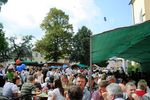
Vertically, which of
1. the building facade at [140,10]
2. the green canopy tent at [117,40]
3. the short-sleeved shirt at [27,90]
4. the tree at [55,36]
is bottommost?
the short-sleeved shirt at [27,90]

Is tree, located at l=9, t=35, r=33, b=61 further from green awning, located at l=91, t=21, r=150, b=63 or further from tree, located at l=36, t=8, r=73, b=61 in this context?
green awning, located at l=91, t=21, r=150, b=63

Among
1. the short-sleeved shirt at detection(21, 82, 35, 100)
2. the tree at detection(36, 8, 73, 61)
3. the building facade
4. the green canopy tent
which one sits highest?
the tree at detection(36, 8, 73, 61)

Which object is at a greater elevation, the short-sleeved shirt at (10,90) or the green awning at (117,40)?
the green awning at (117,40)

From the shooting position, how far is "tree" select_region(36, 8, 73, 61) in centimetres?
9081

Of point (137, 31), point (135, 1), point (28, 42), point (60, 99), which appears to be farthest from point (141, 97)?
point (28, 42)

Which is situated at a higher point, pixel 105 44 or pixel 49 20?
pixel 49 20

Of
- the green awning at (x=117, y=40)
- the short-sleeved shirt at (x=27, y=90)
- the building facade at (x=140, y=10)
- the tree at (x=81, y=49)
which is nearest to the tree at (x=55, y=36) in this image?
the tree at (x=81, y=49)

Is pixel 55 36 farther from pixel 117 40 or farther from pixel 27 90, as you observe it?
pixel 117 40

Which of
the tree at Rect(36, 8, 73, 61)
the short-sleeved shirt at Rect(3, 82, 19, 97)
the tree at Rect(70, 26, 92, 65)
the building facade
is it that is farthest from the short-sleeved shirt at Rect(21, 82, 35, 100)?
the tree at Rect(70, 26, 92, 65)

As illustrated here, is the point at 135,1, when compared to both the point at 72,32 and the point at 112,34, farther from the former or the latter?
the point at 72,32

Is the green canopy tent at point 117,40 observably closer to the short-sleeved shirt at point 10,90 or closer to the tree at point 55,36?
the short-sleeved shirt at point 10,90

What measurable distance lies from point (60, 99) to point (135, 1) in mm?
37118

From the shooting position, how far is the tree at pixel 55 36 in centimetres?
9081

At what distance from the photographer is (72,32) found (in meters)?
93.3
